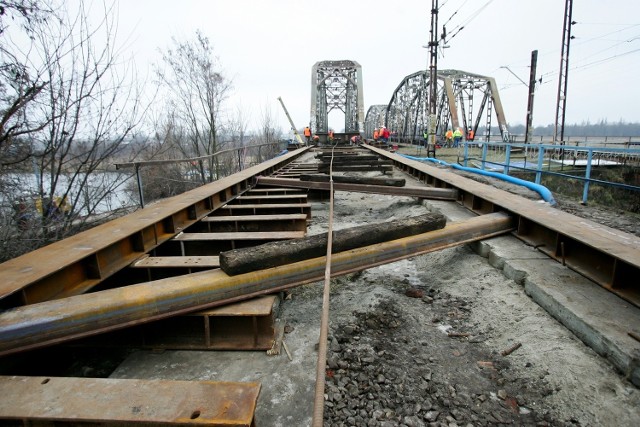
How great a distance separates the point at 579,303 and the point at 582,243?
700 mm

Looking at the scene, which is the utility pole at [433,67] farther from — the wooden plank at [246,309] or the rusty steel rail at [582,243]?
the wooden plank at [246,309]

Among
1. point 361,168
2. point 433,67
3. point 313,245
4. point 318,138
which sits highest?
point 433,67

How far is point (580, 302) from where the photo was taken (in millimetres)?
2467

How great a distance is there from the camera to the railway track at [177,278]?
2090 mm

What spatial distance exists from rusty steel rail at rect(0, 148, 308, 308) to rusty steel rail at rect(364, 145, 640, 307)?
3820mm

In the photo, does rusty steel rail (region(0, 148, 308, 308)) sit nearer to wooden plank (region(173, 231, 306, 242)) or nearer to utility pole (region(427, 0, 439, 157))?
wooden plank (region(173, 231, 306, 242))

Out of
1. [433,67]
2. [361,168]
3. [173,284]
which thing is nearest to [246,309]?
[173,284]

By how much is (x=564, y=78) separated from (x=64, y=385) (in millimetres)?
29293

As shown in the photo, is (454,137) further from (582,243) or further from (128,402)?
(128,402)

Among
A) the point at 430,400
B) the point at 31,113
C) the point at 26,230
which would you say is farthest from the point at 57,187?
the point at 430,400

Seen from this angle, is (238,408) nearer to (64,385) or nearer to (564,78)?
(64,385)

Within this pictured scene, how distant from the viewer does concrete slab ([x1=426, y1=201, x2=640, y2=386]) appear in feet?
6.58

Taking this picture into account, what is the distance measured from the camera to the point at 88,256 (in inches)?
108

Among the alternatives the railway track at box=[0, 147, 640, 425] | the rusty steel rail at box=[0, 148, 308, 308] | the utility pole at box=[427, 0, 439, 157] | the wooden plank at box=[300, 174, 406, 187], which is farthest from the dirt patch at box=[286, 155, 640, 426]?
the utility pole at box=[427, 0, 439, 157]
